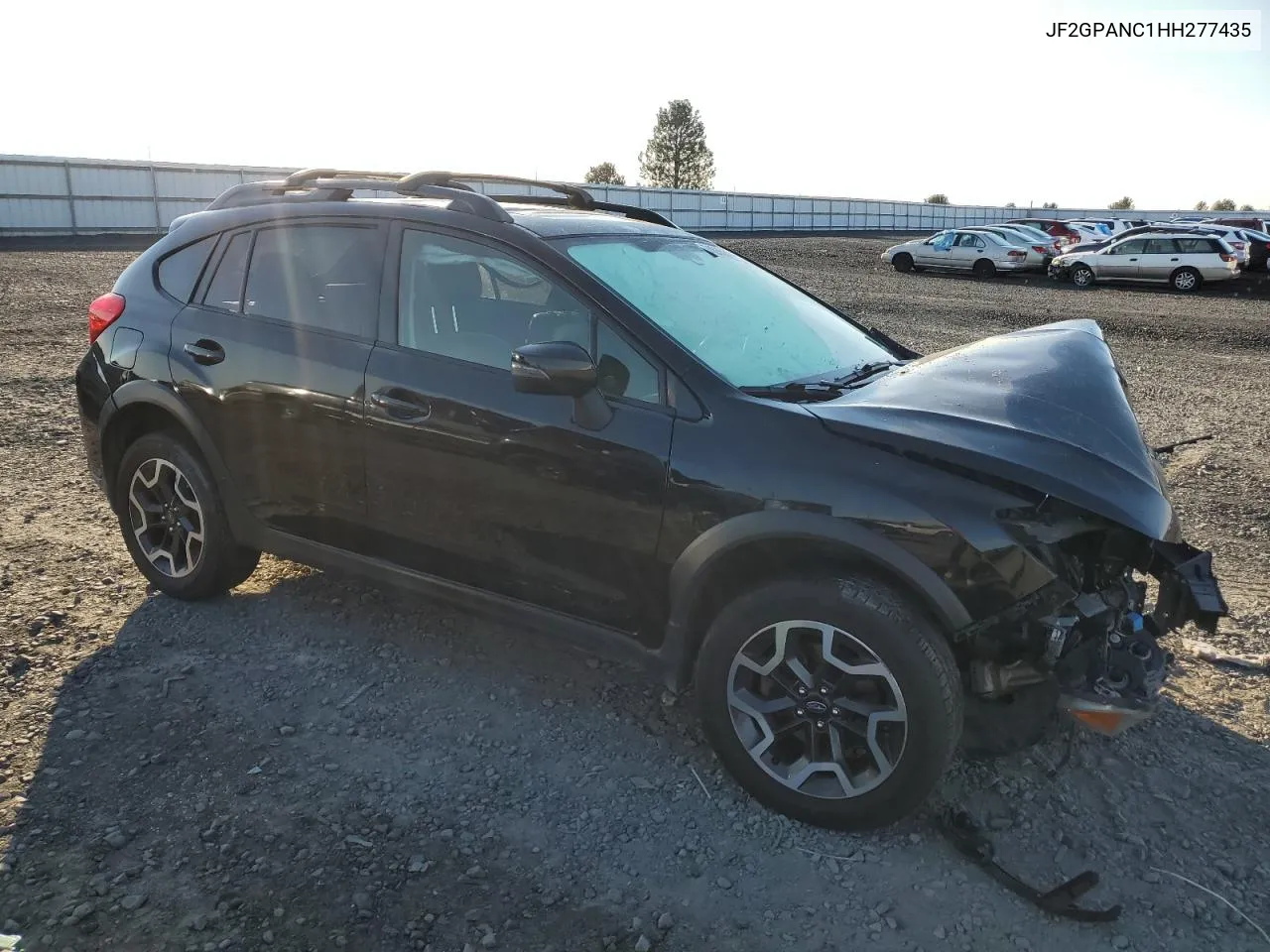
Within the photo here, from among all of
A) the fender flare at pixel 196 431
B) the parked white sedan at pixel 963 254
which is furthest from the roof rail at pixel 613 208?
the parked white sedan at pixel 963 254

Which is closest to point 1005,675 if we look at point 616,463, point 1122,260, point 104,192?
point 616,463

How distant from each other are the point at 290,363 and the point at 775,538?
7.02 ft

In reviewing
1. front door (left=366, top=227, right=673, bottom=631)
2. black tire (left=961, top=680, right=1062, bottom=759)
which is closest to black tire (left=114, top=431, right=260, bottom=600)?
front door (left=366, top=227, right=673, bottom=631)

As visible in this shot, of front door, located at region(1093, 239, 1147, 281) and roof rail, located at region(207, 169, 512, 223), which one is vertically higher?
roof rail, located at region(207, 169, 512, 223)

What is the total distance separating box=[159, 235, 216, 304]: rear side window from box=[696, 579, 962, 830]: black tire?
2.86 metres

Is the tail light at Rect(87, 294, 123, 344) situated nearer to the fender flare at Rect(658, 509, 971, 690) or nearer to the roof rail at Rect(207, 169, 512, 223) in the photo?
the roof rail at Rect(207, 169, 512, 223)

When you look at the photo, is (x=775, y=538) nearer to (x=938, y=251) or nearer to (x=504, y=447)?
(x=504, y=447)

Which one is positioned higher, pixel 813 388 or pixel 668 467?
pixel 813 388

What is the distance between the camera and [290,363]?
3.93 m

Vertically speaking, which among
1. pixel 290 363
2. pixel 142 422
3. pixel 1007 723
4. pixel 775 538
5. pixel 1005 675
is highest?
pixel 290 363

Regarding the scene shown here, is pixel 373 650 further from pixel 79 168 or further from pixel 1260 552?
pixel 79 168

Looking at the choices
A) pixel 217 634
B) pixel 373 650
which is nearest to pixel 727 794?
pixel 373 650

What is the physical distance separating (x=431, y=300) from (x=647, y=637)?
153 centimetres

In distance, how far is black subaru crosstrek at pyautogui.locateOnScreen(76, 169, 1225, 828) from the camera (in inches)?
112
